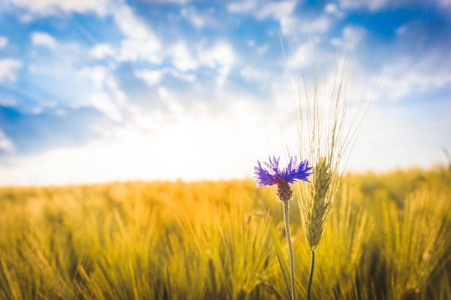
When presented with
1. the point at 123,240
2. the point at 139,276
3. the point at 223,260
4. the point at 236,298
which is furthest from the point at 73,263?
the point at 236,298

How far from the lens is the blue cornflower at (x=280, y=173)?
0.71 metres

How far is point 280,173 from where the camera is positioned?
0.74 metres

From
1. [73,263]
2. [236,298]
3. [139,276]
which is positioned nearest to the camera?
[236,298]

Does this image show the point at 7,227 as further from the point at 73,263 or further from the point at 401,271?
the point at 401,271

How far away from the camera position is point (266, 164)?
75cm

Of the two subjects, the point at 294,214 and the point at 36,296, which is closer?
the point at 36,296

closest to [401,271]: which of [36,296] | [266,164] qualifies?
[266,164]

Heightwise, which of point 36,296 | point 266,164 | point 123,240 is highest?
point 266,164

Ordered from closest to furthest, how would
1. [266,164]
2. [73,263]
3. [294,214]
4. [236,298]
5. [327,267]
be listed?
[266,164], [327,267], [236,298], [73,263], [294,214]

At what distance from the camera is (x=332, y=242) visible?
1.14 m

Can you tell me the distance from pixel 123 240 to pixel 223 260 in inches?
26.4

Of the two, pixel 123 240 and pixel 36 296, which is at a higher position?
pixel 123 240

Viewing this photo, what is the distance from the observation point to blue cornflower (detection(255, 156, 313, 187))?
2.31 feet

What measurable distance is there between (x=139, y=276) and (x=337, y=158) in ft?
4.19
